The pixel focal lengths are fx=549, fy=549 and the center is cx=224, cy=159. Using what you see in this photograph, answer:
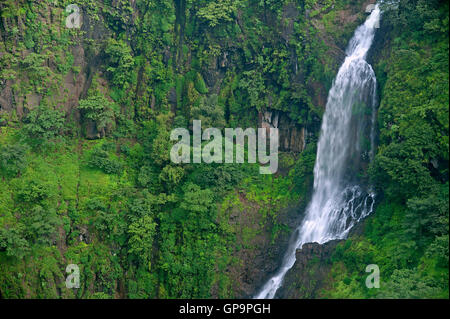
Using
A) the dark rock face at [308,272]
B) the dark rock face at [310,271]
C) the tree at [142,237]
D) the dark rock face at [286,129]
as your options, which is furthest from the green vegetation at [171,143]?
the dark rock face at [308,272]

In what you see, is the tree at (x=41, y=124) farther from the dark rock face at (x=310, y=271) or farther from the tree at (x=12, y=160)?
the dark rock face at (x=310, y=271)

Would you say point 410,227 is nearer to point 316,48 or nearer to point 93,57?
point 316,48

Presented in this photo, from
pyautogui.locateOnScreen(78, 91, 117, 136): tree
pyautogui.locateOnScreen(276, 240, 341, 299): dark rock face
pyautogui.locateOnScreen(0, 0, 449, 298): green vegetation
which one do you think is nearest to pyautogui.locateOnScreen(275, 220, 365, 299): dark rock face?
pyautogui.locateOnScreen(276, 240, 341, 299): dark rock face

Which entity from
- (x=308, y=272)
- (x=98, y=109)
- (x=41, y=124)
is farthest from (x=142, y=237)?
(x=308, y=272)

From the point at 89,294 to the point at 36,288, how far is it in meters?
2.15

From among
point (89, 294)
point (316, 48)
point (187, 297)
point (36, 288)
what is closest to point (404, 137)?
point (316, 48)

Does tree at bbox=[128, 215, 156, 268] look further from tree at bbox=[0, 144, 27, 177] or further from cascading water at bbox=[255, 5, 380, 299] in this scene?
tree at bbox=[0, 144, 27, 177]

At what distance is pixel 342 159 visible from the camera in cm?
2434

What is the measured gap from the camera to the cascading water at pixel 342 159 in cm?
2302

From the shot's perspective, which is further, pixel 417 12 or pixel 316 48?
pixel 316 48

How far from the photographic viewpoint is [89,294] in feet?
75.5

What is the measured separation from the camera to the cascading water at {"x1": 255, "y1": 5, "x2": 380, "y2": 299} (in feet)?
75.5

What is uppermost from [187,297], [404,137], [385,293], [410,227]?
[404,137]

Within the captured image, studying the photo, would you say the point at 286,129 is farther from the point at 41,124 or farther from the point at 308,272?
the point at 41,124
